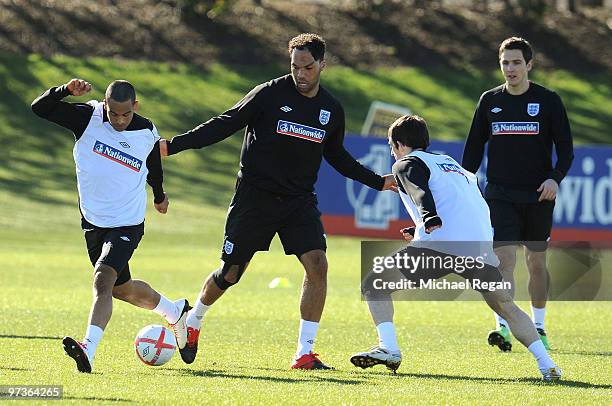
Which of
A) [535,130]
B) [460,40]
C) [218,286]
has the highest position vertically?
[460,40]

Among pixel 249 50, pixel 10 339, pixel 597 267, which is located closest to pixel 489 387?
pixel 10 339

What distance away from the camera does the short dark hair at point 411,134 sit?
8.52m

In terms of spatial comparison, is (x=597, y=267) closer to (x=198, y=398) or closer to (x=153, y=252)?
(x=153, y=252)

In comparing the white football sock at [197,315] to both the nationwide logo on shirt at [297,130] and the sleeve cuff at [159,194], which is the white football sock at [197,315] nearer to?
the sleeve cuff at [159,194]

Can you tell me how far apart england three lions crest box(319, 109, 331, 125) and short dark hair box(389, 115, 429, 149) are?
2.44 ft

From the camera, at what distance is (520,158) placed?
1043 cm

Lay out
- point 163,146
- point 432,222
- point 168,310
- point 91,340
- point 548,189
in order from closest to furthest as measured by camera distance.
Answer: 1. point 432,222
2. point 91,340
3. point 163,146
4. point 168,310
5. point 548,189

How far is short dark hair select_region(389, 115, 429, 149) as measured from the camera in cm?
852

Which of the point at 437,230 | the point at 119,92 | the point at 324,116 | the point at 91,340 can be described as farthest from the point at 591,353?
the point at 119,92

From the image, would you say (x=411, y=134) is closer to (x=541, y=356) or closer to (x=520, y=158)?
(x=541, y=356)

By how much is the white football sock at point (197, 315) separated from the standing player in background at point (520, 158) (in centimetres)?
243

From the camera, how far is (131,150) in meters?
8.97

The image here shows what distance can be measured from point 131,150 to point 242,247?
1.07 m

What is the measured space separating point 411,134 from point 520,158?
218 cm
